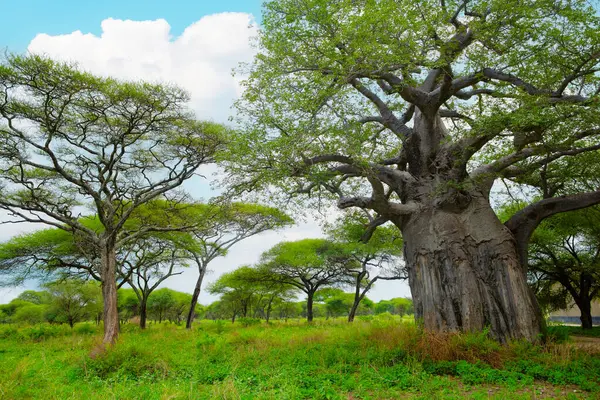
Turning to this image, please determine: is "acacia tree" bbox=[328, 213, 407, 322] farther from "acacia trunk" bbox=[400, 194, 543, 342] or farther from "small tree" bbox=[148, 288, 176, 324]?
"small tree" bbox=[148, 288, 176, 324]

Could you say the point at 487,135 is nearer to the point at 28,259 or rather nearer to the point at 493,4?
the point at 493,4

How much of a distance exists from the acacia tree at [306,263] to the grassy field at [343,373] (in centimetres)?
1670

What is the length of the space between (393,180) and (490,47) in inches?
154

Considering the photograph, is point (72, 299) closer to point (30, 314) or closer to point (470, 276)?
point (30, 314)

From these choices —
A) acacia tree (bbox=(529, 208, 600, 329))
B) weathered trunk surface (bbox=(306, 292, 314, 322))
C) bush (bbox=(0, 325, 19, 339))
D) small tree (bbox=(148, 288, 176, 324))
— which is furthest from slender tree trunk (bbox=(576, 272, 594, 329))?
small tree (bbox=(148, 288, 176, 324))

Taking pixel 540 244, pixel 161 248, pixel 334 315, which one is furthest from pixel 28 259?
pixel 334 315

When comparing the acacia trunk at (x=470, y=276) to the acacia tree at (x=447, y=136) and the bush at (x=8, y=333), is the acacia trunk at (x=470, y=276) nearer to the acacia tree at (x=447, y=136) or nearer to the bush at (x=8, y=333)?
the acacia tree at (x=447, y=136)

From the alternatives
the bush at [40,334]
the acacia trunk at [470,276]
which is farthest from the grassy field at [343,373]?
the bush at [40,334]

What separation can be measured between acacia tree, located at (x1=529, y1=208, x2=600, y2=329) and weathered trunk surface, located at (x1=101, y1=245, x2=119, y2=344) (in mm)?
17270

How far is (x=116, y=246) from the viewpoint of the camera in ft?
43.3

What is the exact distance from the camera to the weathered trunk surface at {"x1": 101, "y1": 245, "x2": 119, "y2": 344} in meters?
11.4

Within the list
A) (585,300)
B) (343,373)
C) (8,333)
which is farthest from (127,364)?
(585,300)

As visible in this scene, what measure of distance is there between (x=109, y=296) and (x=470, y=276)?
10.6m

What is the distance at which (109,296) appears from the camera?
476 inches
